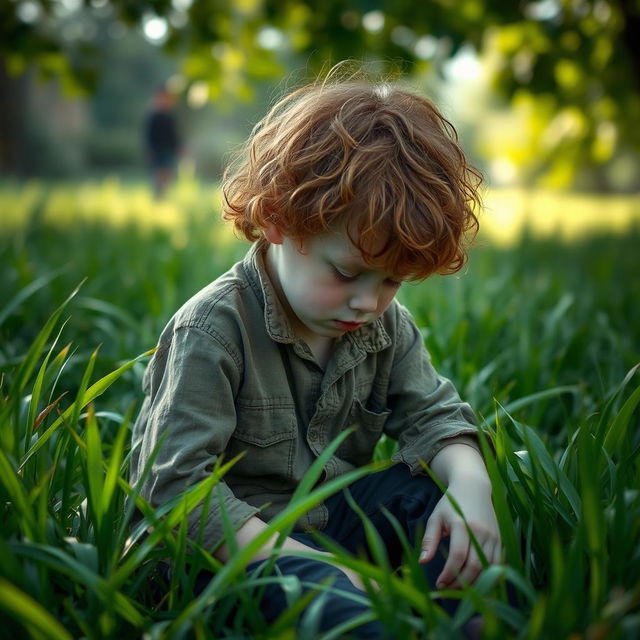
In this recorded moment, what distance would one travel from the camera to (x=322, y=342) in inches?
61.3

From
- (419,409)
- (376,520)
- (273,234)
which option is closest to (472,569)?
(376,520)

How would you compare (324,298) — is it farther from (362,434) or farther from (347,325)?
(362,434)

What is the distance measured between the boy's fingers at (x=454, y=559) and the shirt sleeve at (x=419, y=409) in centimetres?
22

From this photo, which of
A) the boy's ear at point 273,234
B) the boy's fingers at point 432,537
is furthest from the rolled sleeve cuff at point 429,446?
the boy's ear at point 273,234

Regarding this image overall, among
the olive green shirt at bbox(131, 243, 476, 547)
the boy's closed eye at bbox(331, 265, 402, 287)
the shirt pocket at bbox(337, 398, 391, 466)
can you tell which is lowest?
the shirt pocket at bbox(337, 398, 391, 466)

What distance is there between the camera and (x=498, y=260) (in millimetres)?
5090

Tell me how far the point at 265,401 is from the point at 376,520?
1.03ft

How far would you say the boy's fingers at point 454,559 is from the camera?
1.31 meters

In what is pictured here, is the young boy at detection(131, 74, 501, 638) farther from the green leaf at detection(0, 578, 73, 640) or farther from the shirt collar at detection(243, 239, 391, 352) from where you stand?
the green leaf at detection(0, 578, 73, 640)

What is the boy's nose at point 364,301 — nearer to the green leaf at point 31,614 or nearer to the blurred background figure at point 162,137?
the green leaf at point 31,614

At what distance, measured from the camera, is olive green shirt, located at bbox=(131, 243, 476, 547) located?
4.38 ft

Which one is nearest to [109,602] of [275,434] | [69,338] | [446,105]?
[275,434]

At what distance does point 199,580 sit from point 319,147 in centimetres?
74

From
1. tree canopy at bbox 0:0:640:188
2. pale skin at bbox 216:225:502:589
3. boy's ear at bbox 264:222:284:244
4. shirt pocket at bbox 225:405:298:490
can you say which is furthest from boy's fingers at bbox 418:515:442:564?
tree canopy at bbox 0:0:640:188
